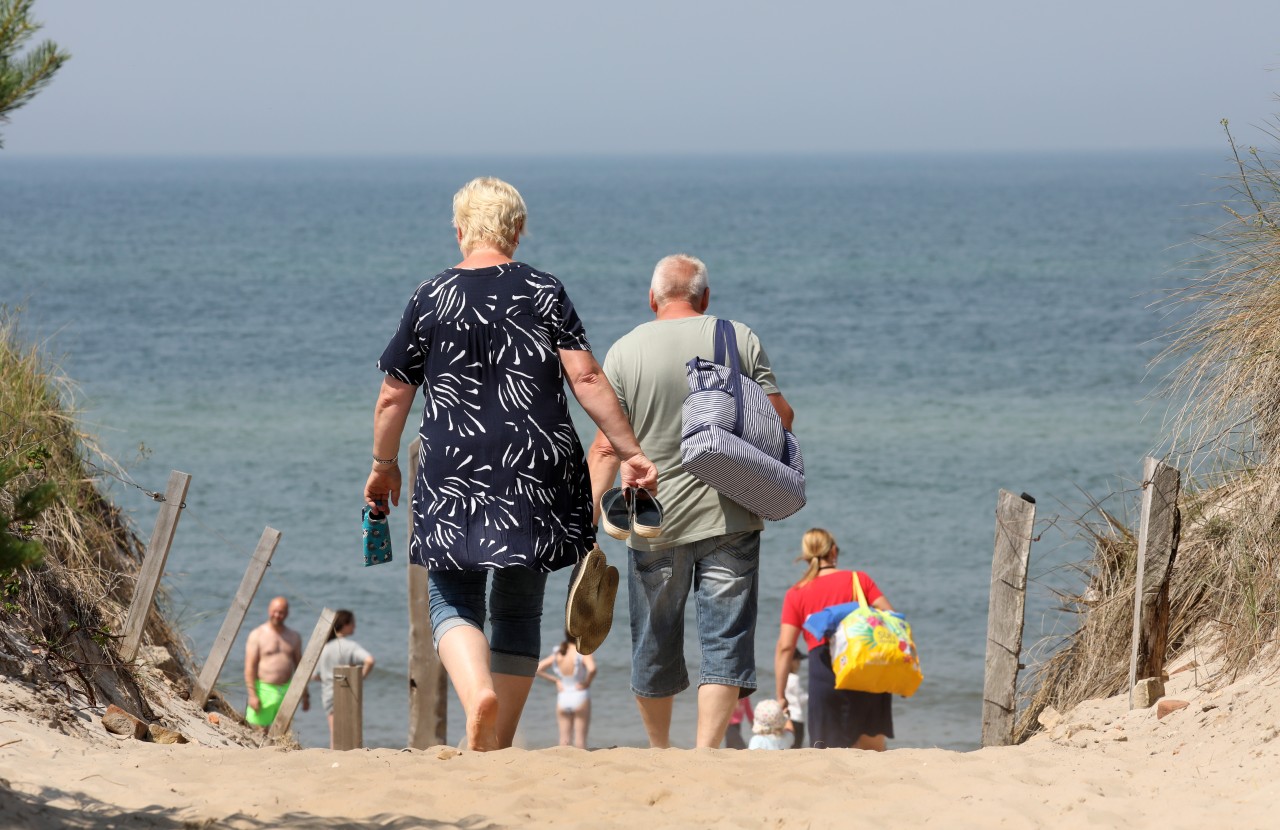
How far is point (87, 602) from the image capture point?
5.83 m

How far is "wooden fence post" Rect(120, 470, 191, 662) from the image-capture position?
6.05 meters

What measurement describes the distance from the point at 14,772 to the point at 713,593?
7.70 feet

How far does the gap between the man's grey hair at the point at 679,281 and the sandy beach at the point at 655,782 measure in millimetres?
1679

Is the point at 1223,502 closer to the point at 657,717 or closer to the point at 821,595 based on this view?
the point at 821,595

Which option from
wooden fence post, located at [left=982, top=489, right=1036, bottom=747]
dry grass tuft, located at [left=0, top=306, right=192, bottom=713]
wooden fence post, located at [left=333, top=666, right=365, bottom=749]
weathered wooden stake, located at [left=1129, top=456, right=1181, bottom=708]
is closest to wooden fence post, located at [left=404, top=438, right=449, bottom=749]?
wooden fence post, located at [left=333, top=666, right=365, bottom=749]

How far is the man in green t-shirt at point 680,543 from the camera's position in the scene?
16.3ft

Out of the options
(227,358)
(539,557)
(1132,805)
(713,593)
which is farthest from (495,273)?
(227,358)

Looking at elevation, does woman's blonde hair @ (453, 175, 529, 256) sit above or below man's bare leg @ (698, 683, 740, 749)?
above

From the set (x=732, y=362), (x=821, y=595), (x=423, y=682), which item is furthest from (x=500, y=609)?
(x=423, y=682)

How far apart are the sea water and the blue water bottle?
114 inches

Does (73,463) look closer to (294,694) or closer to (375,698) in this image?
(294,694)

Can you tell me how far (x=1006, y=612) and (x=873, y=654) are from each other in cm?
79

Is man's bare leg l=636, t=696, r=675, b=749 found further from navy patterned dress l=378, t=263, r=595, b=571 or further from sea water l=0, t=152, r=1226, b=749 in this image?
sea water l=0, t=152, r=1226, b=749

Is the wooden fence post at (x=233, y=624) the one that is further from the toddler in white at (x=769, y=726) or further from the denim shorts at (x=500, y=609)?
the toddler in white at (x=769, y=726)
